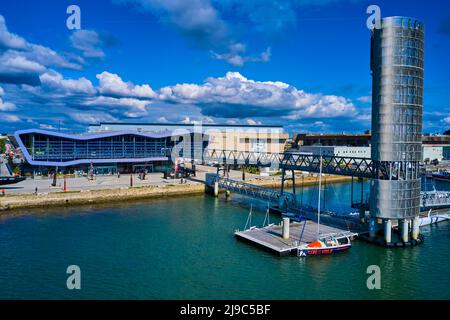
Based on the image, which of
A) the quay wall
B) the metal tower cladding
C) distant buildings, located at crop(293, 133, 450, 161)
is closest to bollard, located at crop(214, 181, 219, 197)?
the quay wall

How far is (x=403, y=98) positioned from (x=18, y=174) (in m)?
56.1

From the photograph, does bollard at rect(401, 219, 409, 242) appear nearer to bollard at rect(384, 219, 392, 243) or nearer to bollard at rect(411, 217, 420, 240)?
bollard at rect(411, 217, 420, 240)

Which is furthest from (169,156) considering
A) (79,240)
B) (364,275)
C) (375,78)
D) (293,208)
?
(364,275)

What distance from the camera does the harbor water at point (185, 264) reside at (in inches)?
846

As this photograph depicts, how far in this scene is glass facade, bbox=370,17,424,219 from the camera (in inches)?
1195

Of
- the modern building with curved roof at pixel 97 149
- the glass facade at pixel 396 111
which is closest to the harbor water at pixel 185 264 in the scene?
the glass facade at pixel 396 111

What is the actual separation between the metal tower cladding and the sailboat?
3516 millimetres

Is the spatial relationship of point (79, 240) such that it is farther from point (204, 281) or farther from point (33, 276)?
point (204, 281)

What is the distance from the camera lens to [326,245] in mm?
28438

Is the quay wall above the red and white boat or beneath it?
above

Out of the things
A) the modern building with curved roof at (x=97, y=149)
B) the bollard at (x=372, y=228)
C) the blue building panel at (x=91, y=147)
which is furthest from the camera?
the modern building with curved roof at (x=97, y=149)

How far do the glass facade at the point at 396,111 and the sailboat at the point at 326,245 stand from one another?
3751mm

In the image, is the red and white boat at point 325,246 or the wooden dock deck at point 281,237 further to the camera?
the wooden dock deck at point 281,237

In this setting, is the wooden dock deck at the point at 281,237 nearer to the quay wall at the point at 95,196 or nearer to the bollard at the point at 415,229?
the bollard at the point at 415,229
